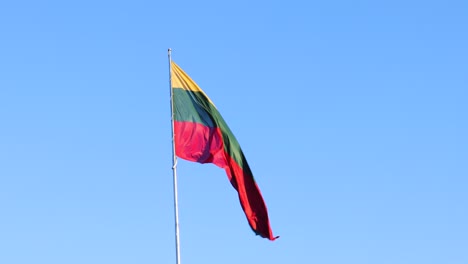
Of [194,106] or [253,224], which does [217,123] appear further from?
[253,224]

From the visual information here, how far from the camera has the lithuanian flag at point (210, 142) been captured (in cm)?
4825

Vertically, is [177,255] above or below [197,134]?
below

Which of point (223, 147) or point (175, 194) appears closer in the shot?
point (175, 194)

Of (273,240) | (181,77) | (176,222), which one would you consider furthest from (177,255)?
(181,77)

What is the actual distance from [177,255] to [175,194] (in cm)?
234

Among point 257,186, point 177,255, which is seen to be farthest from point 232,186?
point 177,255

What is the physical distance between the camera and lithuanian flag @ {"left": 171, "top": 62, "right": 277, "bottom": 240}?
48.2 m

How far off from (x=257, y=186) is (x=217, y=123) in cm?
306

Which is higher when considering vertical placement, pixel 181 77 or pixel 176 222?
pixel 181 77

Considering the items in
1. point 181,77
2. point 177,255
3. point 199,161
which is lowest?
point 177,255

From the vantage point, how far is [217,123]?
4922 centimetres

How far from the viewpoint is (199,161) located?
48.3 m

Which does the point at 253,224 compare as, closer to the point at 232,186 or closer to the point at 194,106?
the point at 232,186

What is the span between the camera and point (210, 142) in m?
48.9
